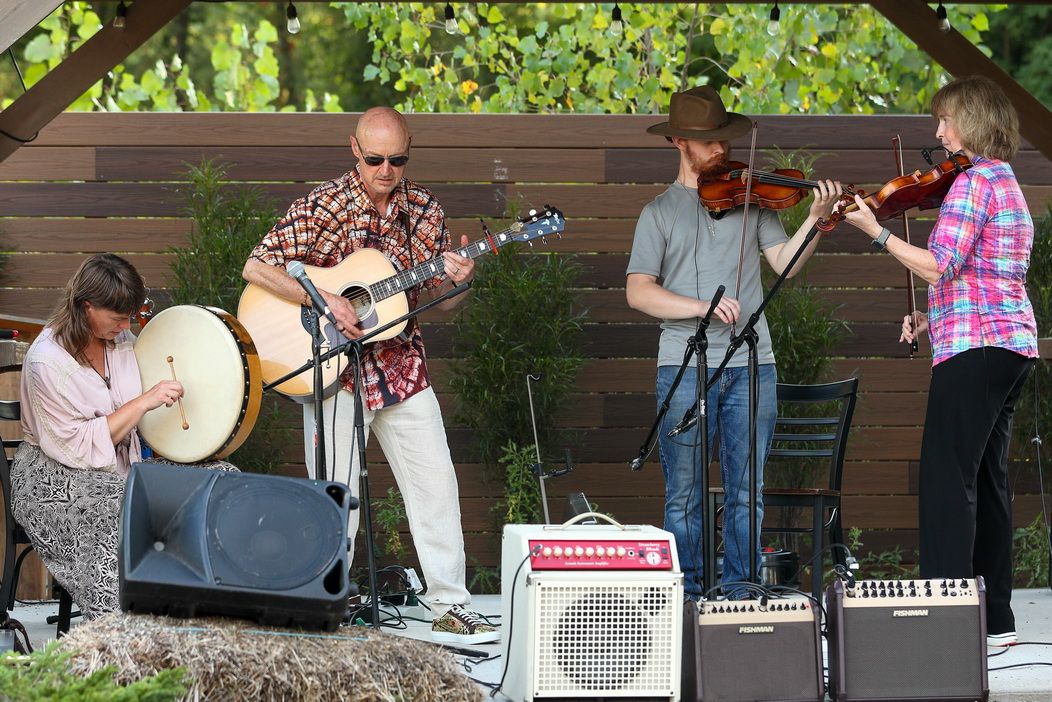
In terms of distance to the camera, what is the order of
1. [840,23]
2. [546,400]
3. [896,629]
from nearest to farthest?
[896,629]
[546,400]
[840,23]

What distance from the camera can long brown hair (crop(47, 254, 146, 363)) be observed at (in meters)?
3.73

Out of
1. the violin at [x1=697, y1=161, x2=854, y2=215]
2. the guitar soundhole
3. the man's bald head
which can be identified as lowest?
the guitar soundhole

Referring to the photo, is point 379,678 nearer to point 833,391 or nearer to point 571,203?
point 833,391

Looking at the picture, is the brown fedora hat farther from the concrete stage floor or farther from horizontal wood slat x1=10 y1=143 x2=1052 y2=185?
the concrete stage floor

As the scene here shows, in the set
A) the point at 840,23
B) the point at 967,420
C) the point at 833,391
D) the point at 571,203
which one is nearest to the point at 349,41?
the point at 840,23

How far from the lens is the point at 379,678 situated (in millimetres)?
2738

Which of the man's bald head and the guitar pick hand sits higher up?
the man's bald head

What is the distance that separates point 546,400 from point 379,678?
2510mm

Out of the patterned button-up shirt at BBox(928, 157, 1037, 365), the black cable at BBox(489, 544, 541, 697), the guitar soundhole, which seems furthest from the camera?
the guitar soundhole

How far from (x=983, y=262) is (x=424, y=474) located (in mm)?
1888

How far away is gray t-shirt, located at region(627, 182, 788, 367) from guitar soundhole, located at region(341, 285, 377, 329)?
86cm

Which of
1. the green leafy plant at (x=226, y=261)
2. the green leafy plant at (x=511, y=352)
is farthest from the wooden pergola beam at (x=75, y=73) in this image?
the green leafy plant at (x=511, y=352)

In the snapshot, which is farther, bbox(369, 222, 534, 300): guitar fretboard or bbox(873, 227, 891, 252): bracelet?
bbox(369, 222, 534, 300): guitar fretboard

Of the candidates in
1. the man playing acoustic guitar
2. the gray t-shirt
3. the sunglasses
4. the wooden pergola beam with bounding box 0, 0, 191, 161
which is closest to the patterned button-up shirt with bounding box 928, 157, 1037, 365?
the gray t-shirt
